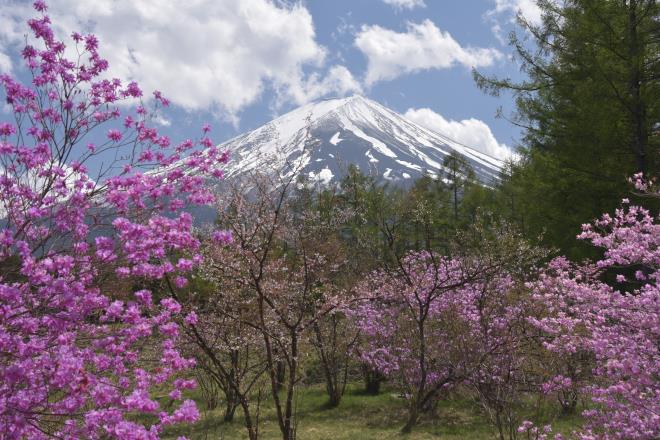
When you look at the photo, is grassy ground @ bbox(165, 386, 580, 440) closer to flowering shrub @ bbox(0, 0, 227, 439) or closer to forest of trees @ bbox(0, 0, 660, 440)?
forest of trees @ bbox(0, 0, 660, 440)

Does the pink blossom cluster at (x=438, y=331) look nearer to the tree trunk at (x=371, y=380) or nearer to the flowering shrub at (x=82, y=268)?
the tree trunk at (x=371, y=380)

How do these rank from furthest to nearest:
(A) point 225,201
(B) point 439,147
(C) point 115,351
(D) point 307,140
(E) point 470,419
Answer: (B) point 439,147 → (E) point 470,419 → (A) point 225,201 → (D) point 307,140 → (C) point 115,351

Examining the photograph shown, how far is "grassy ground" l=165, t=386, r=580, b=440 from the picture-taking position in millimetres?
9188

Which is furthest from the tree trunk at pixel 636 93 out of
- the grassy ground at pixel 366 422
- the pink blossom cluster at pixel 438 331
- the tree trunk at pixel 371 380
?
the tree trunk at pixel 371 380

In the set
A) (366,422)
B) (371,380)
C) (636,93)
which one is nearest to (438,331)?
(366,422)

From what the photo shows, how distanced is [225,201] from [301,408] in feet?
24.5

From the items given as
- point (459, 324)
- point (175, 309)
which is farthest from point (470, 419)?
point (175, 309)

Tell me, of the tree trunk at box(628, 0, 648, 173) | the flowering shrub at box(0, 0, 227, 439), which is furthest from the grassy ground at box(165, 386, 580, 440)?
the tree trunk at box(628, 0, 648, 173)

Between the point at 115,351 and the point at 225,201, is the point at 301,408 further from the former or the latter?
the point at 115,351

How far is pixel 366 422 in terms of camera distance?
10.6 meters

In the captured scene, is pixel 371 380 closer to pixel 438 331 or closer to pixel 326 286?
pixel 438 331

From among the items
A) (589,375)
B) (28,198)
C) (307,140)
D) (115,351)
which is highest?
(307,140)

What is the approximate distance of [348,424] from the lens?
34.3ft

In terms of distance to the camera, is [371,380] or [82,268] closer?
[82,268]
